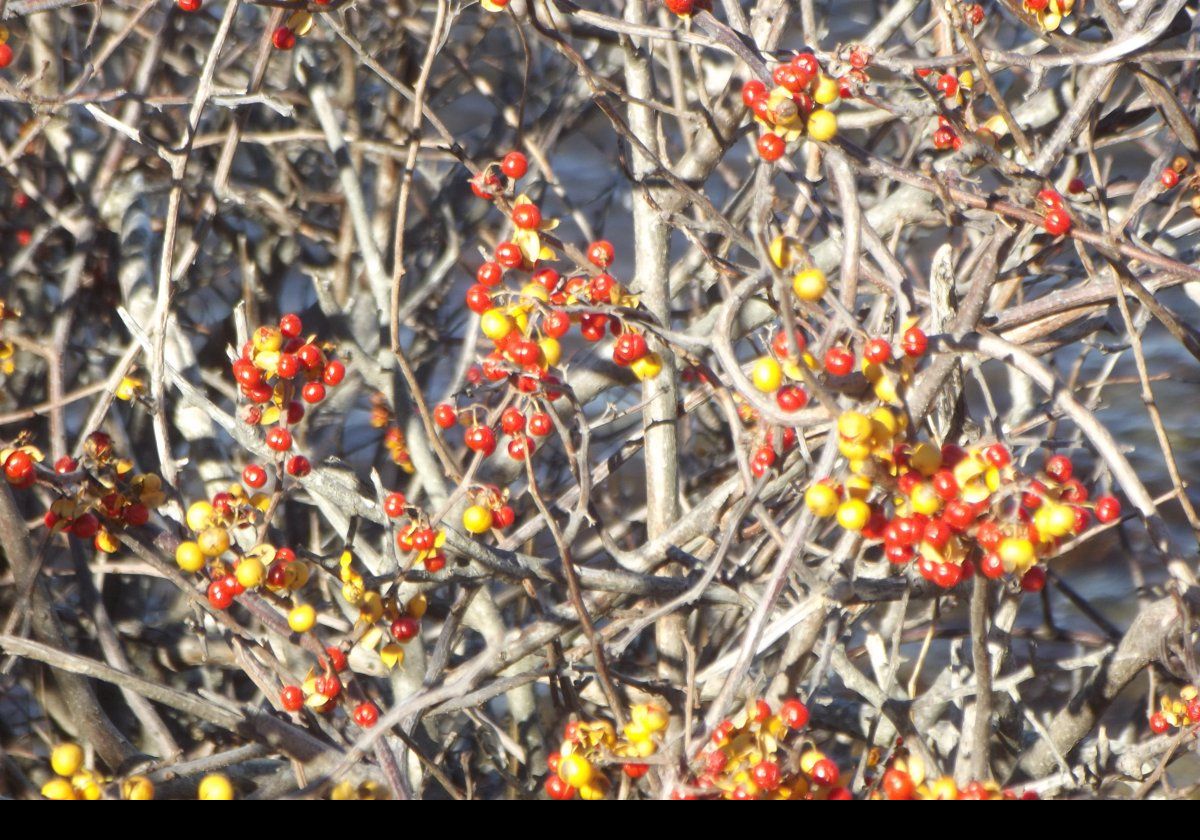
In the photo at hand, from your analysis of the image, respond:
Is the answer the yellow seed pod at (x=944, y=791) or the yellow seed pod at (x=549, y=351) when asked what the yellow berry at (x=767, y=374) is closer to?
the yellow seed pod at (x=549, y=351)

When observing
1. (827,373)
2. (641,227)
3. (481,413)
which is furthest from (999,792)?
(481,413)

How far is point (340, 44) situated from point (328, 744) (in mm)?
1533

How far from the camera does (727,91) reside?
6.08 ft

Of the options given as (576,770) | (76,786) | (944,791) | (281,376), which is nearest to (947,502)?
(944,791)

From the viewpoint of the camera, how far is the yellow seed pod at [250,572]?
1411mm

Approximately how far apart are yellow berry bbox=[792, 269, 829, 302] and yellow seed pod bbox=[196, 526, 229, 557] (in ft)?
2.57

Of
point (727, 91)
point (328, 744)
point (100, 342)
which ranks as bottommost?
point (328, 744)

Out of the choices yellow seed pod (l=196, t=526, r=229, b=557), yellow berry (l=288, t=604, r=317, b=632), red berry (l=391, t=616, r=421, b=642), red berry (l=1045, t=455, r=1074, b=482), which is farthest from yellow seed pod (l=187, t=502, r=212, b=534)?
red berry (l=1045, t=455, r=1074, b=482)

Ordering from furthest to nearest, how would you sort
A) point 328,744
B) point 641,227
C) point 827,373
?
point 641,227 < point 328,744 < point 827,373

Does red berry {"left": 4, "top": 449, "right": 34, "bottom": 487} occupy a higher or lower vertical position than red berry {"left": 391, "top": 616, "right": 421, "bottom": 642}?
higher

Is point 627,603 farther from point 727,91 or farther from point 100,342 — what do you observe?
point 100,342

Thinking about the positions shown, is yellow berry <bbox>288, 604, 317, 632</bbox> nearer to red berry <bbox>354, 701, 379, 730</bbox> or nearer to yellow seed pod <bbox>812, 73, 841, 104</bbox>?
red berry <bbox>354, 701, 379, 730</bbox>

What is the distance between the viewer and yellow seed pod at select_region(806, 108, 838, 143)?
117 centimetres

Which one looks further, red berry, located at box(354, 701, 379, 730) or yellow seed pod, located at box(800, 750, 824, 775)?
red berry, located at box(354, 701, 379, 730)
